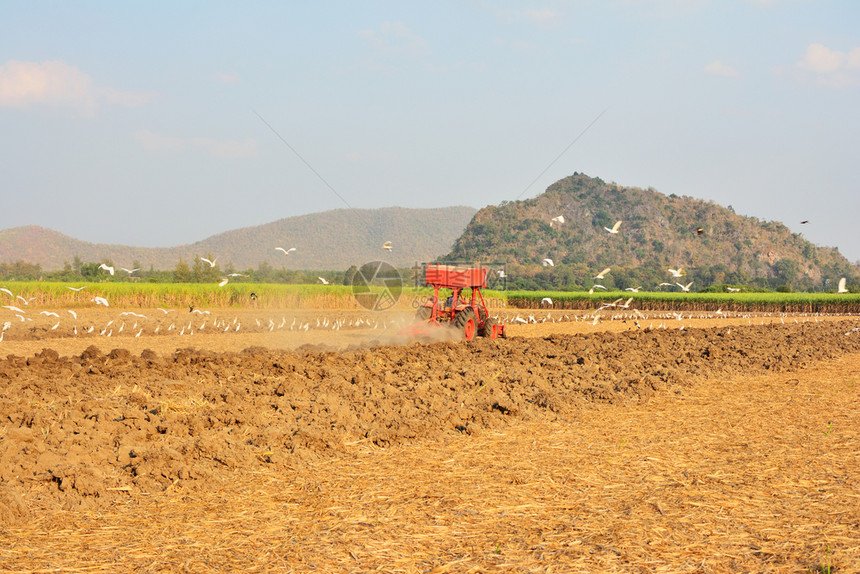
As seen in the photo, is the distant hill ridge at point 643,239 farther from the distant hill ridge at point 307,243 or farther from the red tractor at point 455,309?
the red tractor at point 455,309

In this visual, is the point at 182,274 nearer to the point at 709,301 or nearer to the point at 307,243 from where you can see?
the point at 307,243

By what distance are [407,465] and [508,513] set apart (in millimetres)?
1674

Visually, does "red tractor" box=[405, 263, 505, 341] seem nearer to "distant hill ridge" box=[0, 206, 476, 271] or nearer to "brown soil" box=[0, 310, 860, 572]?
"distant hill ridge" box=[0, 206, 476, 271]

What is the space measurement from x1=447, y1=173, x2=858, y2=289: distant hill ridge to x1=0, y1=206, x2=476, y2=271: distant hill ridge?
787 cm

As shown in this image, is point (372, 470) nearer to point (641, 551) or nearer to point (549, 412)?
point (641, 551)

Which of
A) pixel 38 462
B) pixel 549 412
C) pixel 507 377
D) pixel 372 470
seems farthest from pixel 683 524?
pixel 507 377

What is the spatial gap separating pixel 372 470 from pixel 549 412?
11.6 feet

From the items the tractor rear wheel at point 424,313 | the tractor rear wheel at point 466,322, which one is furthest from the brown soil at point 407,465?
the tractor rear wheel at point 424,313

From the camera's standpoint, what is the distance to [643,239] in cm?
11581

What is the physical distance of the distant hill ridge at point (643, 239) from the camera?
4001 inches

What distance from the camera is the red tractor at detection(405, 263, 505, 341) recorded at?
1727cm

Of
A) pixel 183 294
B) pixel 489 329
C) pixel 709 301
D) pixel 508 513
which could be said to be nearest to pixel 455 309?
pixel 489 329

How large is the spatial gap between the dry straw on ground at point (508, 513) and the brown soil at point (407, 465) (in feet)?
0.07

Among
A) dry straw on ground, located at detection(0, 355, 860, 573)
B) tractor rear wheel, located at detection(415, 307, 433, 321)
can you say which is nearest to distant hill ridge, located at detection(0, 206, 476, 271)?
tractor rear wheel, located at detection(415, 307, 433, 321)
